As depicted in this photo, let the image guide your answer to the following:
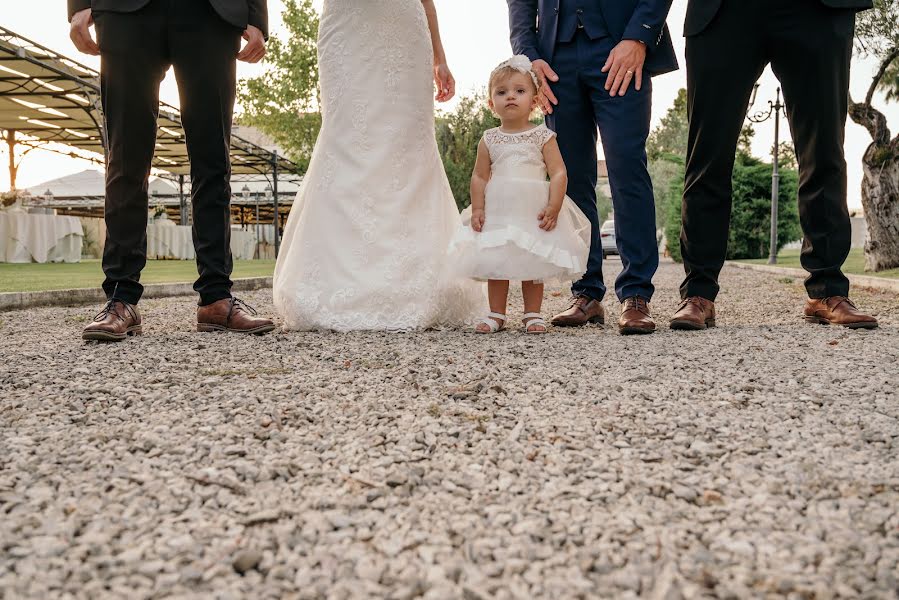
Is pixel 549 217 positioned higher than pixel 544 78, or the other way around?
pixel 544 78

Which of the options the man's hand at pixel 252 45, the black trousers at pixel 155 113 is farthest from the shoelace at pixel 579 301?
the man's hand at pixel 252 45

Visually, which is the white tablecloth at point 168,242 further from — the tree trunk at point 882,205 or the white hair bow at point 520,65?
the white hair bow at point 520,65

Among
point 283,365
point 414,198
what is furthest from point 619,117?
point 283,365

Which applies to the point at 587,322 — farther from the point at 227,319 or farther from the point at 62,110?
the point at 62,110

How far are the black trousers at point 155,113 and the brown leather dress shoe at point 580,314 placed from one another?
1.64m

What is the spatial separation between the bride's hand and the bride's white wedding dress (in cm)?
27

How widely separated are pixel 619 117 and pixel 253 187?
20971 millimetres

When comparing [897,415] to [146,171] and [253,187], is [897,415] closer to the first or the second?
[146,171]

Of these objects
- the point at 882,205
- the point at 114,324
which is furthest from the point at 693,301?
the point at 882,205

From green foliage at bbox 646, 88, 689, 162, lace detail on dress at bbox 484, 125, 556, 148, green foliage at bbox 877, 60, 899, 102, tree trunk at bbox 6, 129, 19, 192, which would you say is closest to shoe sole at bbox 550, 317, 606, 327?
lace detail on dress at bbox 484, 125, 556, 148

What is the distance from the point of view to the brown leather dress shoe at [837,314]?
305cm

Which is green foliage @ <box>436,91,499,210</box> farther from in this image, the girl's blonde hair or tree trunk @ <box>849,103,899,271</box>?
the girl's blonde hair

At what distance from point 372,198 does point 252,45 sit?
88 centimetres

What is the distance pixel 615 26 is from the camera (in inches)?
132
